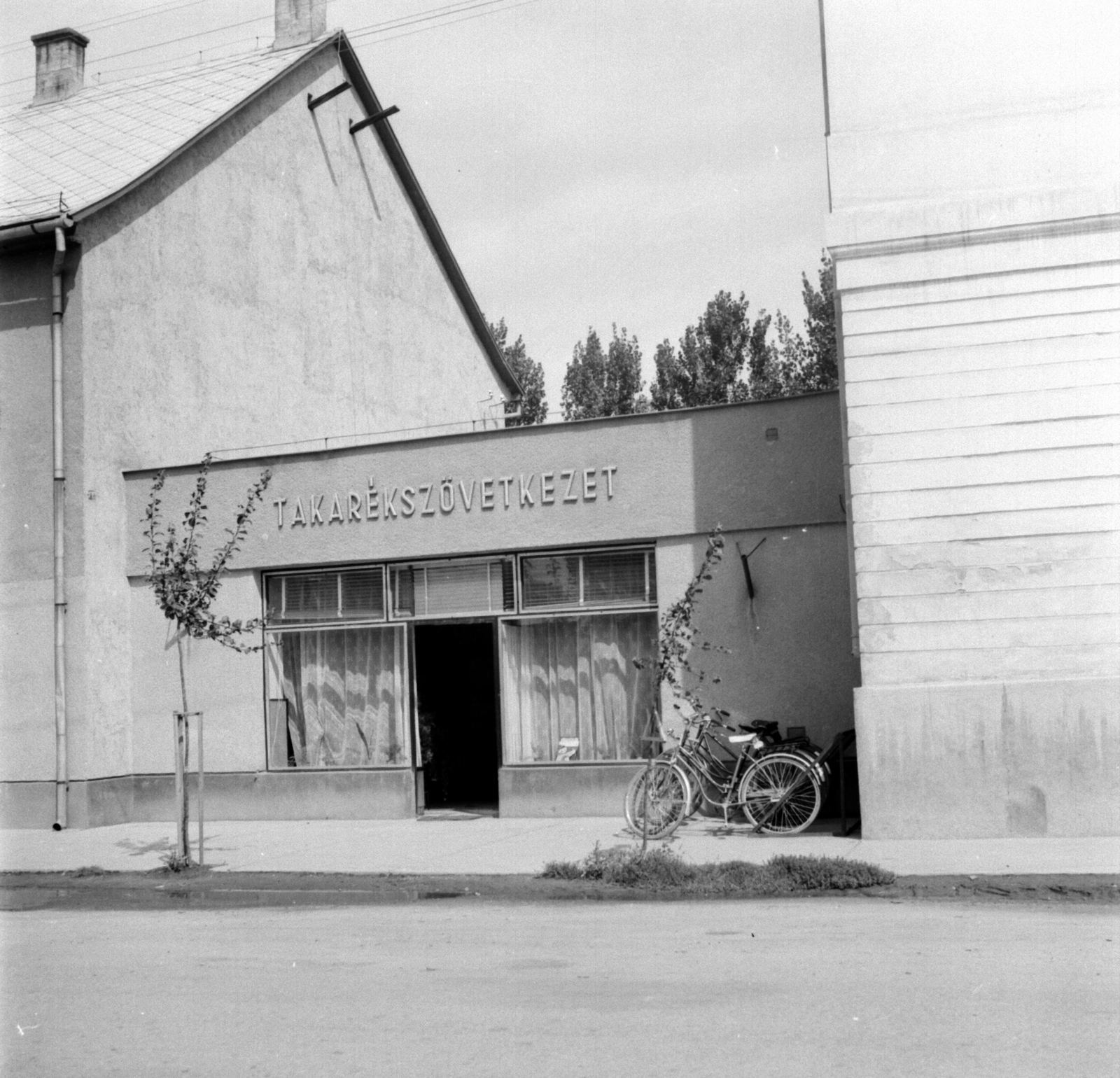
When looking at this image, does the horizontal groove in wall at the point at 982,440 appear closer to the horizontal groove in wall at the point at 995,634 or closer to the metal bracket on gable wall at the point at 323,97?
the horizontal groove in wall at the point at 995,634

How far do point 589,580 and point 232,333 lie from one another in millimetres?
6573

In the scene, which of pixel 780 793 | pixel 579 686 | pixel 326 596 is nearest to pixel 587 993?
pixel 780 793

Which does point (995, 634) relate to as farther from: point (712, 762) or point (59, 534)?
point (59, 534)

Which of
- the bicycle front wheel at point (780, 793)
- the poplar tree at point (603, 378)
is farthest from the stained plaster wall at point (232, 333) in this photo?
the poplar tree at point (603, 378)

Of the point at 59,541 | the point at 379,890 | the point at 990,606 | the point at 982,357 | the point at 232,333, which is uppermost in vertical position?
the point at 232,333

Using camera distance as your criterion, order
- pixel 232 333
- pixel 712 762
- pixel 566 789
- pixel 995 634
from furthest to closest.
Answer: pixel 232 333 < pixel 566 789 < pixel 712 762 < pixel 995 634

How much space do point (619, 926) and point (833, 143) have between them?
7389 millimetres

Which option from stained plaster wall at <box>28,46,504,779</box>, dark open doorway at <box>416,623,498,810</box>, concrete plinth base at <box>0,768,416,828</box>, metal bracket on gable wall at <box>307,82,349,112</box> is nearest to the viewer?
concrete plinth base at <box>0,768,416,828</box>

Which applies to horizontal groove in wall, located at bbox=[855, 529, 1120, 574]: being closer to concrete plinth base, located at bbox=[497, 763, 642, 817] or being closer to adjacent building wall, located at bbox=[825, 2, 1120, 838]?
adjacent building wall, located at bbox=[825, 2, 1120, 838]

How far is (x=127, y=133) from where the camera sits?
19000mm

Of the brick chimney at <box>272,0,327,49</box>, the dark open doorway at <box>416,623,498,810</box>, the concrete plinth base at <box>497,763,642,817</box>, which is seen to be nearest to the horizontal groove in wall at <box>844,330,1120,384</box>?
the concrete plinth base at <box>497,763,642,817</box>

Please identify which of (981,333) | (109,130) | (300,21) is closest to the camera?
(981,333)

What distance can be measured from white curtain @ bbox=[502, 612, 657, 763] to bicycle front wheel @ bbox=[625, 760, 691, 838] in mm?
1728

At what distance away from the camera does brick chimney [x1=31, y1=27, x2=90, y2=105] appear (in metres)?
22.3
